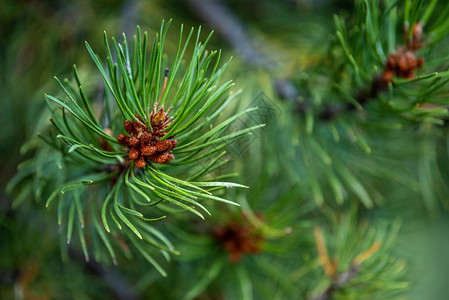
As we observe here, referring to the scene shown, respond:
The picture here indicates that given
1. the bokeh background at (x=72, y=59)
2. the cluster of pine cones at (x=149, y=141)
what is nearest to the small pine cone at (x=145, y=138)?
the cluster of pine cones at (x=149, y=141)

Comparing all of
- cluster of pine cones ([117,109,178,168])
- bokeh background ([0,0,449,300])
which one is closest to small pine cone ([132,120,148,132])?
cluster of pine cones ([117,109,178,168])

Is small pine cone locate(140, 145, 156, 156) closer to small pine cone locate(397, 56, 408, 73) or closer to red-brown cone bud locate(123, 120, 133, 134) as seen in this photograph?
red-brown cone bud locate(123, 120, 133, 134)

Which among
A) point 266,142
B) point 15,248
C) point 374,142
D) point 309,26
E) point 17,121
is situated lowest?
point 15,248

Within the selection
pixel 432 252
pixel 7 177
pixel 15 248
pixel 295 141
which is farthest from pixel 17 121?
pixel 432 252

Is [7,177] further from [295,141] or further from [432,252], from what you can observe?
[432,252]

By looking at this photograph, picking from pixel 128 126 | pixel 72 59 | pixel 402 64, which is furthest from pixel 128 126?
pixel 72 59
